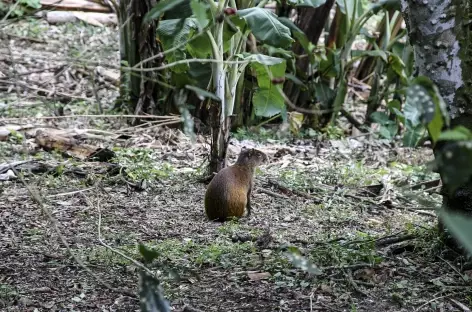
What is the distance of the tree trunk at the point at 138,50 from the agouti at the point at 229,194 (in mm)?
→ 2390

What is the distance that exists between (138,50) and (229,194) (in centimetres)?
315

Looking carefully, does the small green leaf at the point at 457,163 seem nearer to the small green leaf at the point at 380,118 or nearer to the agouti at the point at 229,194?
the agouti at the point at 229,194

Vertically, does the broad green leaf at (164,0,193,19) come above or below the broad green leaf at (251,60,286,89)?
above

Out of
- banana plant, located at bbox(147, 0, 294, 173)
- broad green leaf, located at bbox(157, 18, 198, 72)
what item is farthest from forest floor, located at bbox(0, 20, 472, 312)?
broad green leaf, located at bbox(157, 18, 198, 72)

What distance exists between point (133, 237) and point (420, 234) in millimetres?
1655

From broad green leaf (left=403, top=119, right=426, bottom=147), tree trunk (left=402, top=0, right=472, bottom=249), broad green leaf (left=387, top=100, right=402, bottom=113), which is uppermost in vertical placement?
tree trunk (left=402, top=0, right=472, bottom=249)

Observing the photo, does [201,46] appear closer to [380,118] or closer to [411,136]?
[411,136]

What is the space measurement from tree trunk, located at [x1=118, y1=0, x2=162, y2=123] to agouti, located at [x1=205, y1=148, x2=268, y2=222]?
94.1 inches

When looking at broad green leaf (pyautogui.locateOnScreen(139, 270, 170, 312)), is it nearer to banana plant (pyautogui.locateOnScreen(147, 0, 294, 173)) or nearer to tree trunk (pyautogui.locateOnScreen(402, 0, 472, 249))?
tree trunk (pyautogui.locateOnScreen(402, 0, 472, 249))

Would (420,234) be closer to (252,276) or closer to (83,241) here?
(252,276)

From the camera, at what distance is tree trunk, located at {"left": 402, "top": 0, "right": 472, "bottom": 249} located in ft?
10.6

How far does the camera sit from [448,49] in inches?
128

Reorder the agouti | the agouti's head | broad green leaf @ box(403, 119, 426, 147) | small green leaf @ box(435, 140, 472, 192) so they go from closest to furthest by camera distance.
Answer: small green leaf @ box(435, 140, 472, 192)
the agouti
the agouti's head
broad green leaf @ box(403, 119, 426, 147)

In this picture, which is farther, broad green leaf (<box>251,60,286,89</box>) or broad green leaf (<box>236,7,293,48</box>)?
broad green leaf (<box>251,60,286,89</box>)
